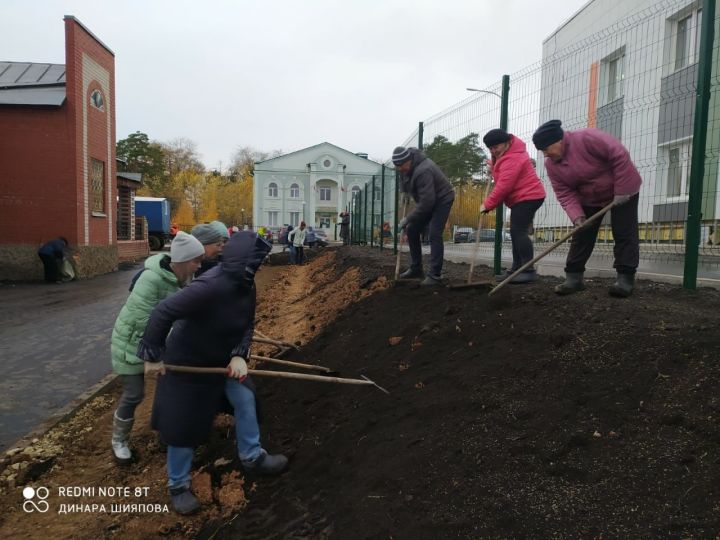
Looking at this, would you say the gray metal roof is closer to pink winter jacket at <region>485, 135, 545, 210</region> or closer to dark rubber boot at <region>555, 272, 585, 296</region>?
pink winter jacket at <region>485, 135, 545, 210</region>

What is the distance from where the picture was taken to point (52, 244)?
14625 mm

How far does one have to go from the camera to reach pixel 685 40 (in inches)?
225

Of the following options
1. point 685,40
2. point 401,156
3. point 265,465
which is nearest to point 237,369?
point 265,465

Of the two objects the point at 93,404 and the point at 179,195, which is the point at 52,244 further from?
the point at 179,195

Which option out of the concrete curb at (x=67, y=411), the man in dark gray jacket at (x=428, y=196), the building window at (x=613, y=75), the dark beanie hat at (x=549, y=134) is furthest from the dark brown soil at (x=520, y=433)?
the building window at (x=613, y=75)

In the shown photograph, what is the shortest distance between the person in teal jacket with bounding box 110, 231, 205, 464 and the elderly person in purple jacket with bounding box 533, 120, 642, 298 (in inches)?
119

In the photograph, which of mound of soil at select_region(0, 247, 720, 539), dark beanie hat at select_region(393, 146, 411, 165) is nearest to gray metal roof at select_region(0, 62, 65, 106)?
dark beanie hat at select_region(393, 146, 411, 165)

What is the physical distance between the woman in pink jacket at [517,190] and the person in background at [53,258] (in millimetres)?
13444

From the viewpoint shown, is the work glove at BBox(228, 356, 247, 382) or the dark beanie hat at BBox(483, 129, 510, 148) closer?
the work glove at BBox(228, 356, 247, 382)

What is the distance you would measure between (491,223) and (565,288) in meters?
3.23

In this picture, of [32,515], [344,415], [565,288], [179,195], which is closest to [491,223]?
[565,288]

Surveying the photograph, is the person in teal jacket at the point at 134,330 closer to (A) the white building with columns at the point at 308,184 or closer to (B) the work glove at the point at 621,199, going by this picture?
(B) the work glove at the point at 621,199

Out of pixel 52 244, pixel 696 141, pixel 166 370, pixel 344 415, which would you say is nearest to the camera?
pixel 166 370

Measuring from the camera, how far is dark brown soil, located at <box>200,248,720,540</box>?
6.43 ft
